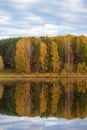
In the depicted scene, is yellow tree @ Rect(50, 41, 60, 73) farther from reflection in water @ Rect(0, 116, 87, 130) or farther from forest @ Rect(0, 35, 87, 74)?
reflection in water @ Rect(0, 116, 87, 130)

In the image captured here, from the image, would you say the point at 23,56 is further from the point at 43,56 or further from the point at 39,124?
the point at 39,124

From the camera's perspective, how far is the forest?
350 feet

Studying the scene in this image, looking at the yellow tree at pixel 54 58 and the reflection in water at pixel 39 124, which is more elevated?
the reflection in water at pixel 39 124

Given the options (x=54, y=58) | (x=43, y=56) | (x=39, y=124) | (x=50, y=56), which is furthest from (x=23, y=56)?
(x=39, y=124)

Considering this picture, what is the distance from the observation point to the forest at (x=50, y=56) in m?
107

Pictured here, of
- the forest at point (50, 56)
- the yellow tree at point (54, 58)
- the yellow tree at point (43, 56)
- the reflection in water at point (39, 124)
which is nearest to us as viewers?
the reflection in water at point (39, 124)

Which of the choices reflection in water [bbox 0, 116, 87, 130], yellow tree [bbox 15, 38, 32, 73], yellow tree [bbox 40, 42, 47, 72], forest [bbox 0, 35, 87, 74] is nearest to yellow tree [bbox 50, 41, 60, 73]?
forest [bbox 0, 35, 87, 74]

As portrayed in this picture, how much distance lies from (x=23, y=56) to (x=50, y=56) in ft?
25.9

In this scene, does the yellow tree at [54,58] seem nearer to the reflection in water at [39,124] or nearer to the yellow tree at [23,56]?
the yellow tree at [23,56]

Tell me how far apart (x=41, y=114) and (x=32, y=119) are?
2463 millimetres

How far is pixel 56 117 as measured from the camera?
24125 millimetres

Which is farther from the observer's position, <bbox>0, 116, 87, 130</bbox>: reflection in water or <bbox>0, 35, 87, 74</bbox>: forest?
<bbox>0, 35, 87, 74</bbox>: forest

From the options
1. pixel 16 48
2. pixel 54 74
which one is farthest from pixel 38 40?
pixel 54 74

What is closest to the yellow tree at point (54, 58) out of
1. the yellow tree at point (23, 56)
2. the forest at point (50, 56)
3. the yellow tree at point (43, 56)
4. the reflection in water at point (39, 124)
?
the forest at point (50, 56)
